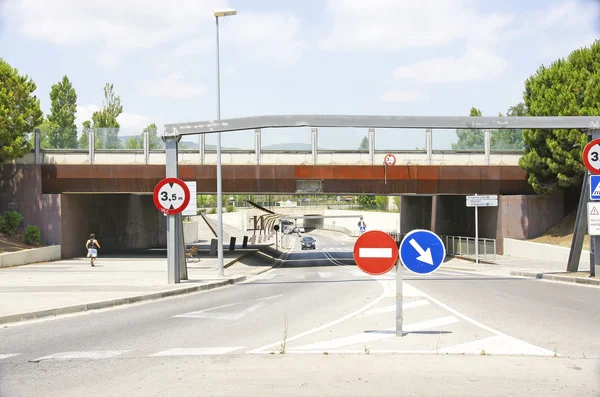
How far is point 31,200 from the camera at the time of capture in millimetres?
34781

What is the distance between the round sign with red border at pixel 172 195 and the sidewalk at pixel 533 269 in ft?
38.9

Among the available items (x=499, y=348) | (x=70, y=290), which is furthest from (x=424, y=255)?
(x=70, y=290)

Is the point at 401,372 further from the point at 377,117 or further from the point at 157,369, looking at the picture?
the point at 377,117

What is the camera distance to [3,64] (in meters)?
32.5

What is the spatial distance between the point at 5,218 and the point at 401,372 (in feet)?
98.8

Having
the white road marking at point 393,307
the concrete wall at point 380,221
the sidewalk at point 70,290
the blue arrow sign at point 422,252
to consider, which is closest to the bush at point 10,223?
the sidewalk at point 70,290

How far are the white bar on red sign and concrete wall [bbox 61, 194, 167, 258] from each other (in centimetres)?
2849

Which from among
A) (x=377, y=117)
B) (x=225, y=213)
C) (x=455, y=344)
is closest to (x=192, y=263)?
(x=377, y=117)

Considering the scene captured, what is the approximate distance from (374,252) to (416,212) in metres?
49.1

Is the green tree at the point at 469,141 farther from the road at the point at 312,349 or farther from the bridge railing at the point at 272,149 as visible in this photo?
the road at the point at 312,349

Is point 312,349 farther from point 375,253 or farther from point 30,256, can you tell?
point 30,256

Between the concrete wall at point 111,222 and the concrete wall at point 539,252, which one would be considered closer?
the concrete wall at point 539,252

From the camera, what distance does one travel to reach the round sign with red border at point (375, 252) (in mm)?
9156

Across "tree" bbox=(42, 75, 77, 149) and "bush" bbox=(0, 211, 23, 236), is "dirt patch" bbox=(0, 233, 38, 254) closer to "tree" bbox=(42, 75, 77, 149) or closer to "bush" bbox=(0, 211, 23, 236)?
"bush" bbox=(0, 211, 23, 236)
